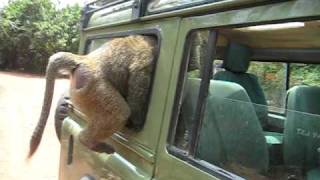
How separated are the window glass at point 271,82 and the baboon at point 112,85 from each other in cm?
56

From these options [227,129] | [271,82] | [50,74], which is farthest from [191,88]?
[50,74]

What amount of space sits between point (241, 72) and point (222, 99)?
0.60 metres

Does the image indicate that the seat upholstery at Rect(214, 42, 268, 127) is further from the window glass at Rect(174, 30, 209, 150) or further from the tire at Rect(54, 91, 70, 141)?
the tire at Rect(54, 91, 70, 141)

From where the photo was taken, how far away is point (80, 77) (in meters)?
2.84

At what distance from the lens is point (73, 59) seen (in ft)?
9.71

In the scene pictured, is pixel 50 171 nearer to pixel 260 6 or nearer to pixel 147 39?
pixel 147 39

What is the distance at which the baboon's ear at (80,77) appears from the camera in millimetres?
2803

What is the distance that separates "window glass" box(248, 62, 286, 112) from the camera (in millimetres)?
2701

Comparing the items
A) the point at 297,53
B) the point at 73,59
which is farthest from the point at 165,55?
the point at 297,53

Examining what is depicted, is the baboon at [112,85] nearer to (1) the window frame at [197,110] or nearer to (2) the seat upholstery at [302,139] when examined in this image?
(1) the window frame at [197,110]

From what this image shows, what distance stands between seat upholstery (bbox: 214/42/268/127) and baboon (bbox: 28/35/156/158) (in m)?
0.38

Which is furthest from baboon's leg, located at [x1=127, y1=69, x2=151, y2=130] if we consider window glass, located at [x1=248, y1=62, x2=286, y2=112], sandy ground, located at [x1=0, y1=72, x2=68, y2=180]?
sandy ground, located at [x1=0, y1=72, x2=68, y2=180]

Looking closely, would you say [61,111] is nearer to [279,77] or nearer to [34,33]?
[279,77]

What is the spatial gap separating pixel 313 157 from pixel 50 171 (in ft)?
20.9
